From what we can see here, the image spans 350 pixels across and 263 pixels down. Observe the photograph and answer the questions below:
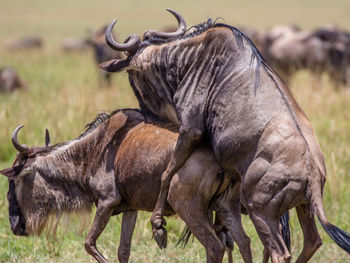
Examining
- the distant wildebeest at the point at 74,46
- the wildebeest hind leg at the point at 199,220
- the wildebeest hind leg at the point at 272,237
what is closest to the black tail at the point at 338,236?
the wildebeest hind leg at the point at 272,237

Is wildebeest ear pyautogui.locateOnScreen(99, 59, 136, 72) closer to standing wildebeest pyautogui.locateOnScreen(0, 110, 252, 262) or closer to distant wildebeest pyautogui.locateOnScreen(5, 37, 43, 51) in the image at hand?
standing wildebeest pyautogui.locateOnScreen(0, 110, 252, 262)

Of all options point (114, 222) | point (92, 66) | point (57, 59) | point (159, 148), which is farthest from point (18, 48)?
point (159, 148)

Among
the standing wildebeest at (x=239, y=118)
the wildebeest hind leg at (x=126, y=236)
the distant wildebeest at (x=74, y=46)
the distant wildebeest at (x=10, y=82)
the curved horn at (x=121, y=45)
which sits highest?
the curved horn at (x=121, y=45)

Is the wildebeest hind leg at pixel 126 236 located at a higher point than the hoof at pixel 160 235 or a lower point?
lower

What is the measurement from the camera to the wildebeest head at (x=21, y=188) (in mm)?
6203

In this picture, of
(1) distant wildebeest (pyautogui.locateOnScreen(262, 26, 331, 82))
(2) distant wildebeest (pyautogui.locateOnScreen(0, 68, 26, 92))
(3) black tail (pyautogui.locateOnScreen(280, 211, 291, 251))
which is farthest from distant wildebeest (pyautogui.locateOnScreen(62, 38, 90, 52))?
(3) black tail (pyautogui.locateOnScreen(280, 211, 291, 251))

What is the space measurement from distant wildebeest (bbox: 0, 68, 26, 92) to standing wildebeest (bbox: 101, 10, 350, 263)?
11.1 metres

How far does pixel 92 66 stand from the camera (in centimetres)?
2270

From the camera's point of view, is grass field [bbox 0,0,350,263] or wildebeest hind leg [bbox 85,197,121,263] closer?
wildebeest hind leg [bbox 85,197,121,263]

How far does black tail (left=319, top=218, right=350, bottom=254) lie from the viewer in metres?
4.48

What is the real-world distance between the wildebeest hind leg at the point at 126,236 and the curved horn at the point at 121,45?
1.50 m

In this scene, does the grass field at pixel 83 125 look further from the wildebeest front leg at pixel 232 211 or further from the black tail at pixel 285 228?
the wildebeest front leg at pixel 232 211

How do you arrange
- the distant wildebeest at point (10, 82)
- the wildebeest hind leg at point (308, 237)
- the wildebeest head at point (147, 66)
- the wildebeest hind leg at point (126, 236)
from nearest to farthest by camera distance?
the wildebeest hind leg at point (308, 237) < the wildebeest head at point (147, 66) < the wildebeest hind leg at point (126, 236) < the distant wildebeest at point (10, 82)

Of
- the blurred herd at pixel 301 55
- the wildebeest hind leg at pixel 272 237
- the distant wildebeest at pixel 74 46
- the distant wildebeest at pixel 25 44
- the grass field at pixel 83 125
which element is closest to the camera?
the wildebeest hind leg at pixel 272 237
